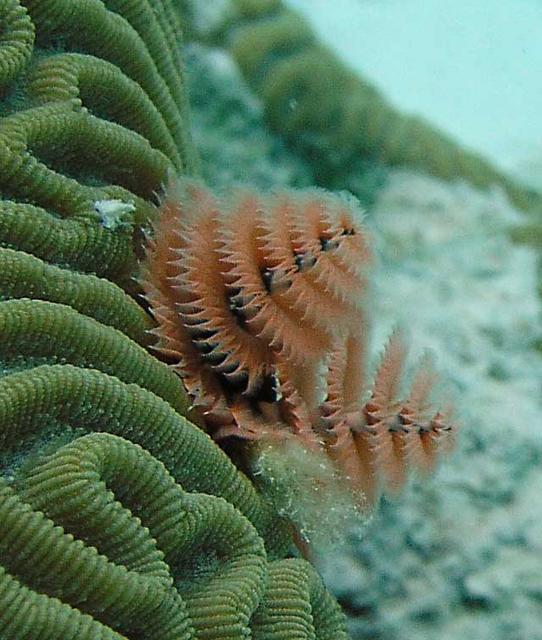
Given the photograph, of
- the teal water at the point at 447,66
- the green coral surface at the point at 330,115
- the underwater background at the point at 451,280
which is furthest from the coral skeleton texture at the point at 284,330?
the teal water at the point at 447,66

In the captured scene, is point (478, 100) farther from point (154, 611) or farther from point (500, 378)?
point (154, 611)

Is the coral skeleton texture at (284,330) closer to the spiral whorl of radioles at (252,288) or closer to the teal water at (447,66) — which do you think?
the spiral whorl of radioles at (252,288)

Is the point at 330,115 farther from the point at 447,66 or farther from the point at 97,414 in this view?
the point at 97,414

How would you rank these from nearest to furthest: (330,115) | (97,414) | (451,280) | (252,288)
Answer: (97,414) → (252,288) → (451,280) → (330,115)

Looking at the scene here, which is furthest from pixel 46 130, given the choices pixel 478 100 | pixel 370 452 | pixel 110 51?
pixel 478 100

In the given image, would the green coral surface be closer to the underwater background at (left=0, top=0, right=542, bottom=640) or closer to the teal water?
the teal water

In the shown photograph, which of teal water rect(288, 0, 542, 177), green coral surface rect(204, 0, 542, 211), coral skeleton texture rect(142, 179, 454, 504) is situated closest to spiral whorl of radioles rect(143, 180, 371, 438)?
coral skeleton texture rect(142, 179, 454, 504)

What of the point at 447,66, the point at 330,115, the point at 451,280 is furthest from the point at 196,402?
the point at 447,66
